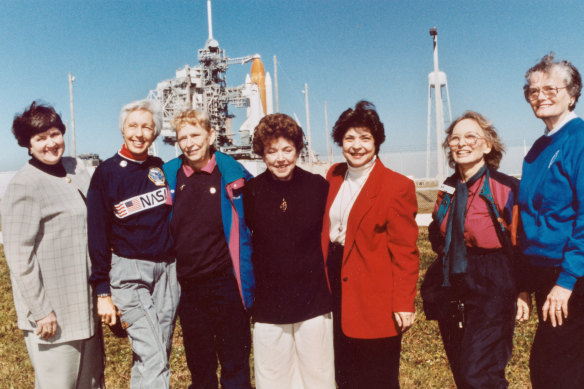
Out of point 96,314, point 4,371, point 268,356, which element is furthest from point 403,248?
point 4,371

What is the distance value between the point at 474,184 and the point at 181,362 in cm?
358

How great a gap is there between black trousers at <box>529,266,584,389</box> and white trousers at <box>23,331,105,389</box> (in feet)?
10.2

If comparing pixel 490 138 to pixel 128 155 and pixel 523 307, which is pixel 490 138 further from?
pixel 128 155

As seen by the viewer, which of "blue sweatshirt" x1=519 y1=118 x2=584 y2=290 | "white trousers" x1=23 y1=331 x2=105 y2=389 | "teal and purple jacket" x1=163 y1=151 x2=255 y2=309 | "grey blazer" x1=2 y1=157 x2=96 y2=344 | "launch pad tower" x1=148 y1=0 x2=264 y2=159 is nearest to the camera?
"blue sweatshirt" x1=519 y1=118 x2=584 y2=290

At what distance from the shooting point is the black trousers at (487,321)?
2986 millimetres

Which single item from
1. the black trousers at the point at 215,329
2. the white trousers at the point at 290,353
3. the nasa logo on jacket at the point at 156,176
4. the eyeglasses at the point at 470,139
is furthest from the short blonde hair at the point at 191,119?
the eyeglasses at the point at 470,139

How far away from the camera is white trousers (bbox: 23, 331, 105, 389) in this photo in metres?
2.90

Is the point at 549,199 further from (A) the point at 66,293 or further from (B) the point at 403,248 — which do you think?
(A) the point at 66,293

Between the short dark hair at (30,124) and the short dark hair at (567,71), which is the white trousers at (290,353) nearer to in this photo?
the short dark hair at (30,124)

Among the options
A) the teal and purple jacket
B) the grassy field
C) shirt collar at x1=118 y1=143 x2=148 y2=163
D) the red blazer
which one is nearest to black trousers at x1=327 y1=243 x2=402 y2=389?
the red blazer

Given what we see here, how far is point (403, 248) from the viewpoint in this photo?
9.60 ft

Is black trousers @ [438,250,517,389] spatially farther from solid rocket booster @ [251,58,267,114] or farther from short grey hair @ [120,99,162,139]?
solid rocket booster @ [251,58,267,114]

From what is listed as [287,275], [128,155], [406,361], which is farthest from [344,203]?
[406,361]

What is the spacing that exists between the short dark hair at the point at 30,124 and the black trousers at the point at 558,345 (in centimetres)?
344
